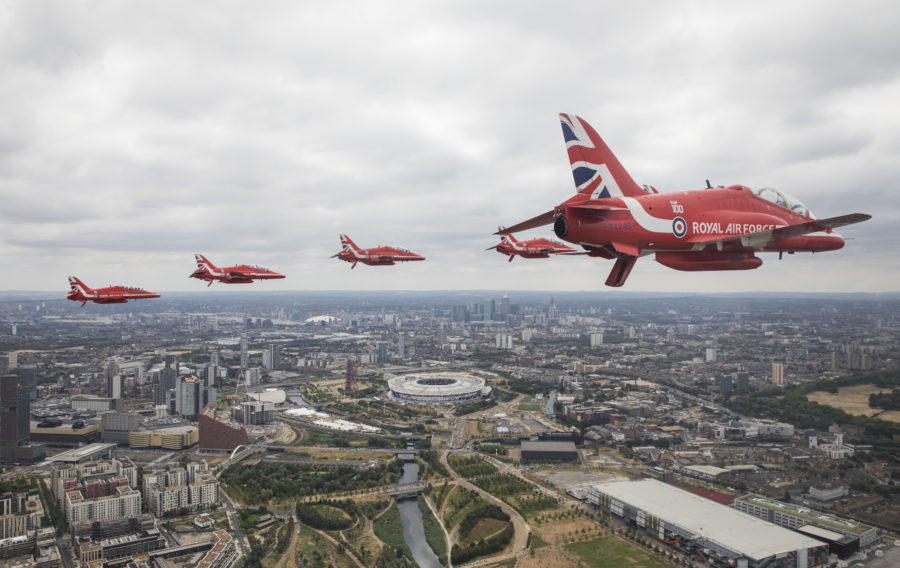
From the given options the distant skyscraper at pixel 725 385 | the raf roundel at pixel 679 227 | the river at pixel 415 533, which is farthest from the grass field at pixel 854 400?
the raf roundel at pixel 679 227

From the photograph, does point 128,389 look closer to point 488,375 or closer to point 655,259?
point 488,375

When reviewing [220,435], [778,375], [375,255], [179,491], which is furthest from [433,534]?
[778,375]

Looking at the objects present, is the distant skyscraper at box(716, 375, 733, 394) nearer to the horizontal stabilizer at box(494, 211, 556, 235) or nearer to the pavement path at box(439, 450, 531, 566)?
the pavement path at box(439, 450, 531, 566)

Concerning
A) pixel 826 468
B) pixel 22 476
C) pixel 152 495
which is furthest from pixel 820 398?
pixel 22 476

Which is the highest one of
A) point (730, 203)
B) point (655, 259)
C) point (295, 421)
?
point (730, 203)

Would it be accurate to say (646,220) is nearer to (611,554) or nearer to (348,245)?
(348,245)

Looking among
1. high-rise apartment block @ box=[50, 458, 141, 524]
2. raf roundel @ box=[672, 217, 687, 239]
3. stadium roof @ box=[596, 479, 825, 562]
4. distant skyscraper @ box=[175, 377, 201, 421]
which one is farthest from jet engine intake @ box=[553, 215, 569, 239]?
distant skyscraper @ box=[175, 377, 201, 421]
